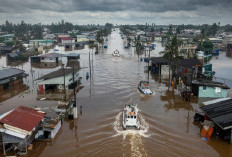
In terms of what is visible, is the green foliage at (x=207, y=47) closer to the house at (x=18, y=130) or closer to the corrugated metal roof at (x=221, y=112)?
the corrugated metal roof at (x=221, y=112)

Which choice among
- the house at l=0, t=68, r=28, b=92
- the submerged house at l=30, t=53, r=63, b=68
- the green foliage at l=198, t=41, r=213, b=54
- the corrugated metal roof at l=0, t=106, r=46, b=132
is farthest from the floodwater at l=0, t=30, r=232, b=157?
the green foliage at l=198, t=41, r=213, b=54

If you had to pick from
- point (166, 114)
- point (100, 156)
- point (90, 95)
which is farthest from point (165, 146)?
point (90, 95)

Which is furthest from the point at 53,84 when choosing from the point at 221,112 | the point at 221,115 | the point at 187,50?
the point at 187,50

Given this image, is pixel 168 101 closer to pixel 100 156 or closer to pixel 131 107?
pixel 131 107

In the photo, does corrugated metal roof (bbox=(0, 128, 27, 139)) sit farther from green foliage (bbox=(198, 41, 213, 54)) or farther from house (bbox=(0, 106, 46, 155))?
green foliage (bbox=(198, 41, 213, 54))

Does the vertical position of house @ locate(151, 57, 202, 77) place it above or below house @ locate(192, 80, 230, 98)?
above

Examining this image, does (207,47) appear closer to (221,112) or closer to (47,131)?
(221,112)
